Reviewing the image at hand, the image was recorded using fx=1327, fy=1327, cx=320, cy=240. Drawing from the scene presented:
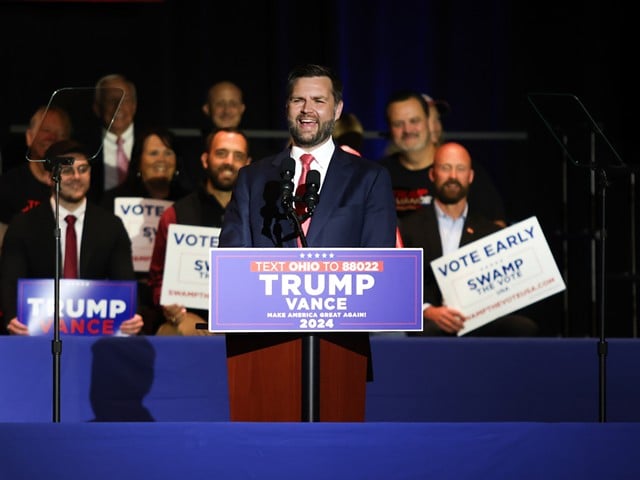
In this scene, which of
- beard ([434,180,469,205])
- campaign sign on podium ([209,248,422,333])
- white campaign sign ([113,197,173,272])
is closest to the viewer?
campaign sign on podium ([209,248,422,333])

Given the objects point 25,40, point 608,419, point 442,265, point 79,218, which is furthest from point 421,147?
point 25,40

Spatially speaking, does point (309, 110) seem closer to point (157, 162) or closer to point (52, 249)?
point (52, 249)

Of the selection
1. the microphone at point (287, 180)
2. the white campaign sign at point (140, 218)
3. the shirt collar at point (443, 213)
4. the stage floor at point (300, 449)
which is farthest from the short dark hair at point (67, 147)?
the stage floor at point (300, 449)

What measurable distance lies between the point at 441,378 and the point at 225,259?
5.89 feet

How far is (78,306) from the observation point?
5.16 metres

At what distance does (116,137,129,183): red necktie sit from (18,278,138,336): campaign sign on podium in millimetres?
1734

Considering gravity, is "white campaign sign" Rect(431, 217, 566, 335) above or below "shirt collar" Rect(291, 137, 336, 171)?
below

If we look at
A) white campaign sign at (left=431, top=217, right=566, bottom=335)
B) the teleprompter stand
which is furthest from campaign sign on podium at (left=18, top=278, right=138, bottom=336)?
the teleprompter stand

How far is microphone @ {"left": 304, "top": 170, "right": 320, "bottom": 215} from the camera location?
10.8ft

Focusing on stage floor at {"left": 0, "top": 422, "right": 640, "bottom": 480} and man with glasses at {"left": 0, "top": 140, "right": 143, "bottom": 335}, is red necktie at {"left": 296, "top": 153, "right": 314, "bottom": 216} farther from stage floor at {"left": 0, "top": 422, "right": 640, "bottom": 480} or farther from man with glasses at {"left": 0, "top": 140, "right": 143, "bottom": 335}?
man with glasses at {"left": 0, "top": 140, "right": 143, "bottom": 335}

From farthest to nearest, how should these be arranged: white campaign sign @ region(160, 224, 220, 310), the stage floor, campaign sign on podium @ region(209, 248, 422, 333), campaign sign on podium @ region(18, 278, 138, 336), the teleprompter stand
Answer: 1. white campaign sign @ region(160, 224, 220, 310)
2. campaign sign on podium @ region(18, 278, 138, 336)
3. the teleprompter stand
4. campaign sign on podium @ region(209, 248, 422, 333)
5. the stage floor

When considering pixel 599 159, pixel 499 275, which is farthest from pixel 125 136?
pixel 599 159

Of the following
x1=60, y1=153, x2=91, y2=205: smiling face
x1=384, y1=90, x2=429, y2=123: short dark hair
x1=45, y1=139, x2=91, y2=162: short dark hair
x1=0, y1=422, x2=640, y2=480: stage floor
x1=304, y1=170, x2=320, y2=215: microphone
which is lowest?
x1=0, y1=422, x2=640, y2=480: stage floor

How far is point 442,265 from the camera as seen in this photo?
5.59 meters
